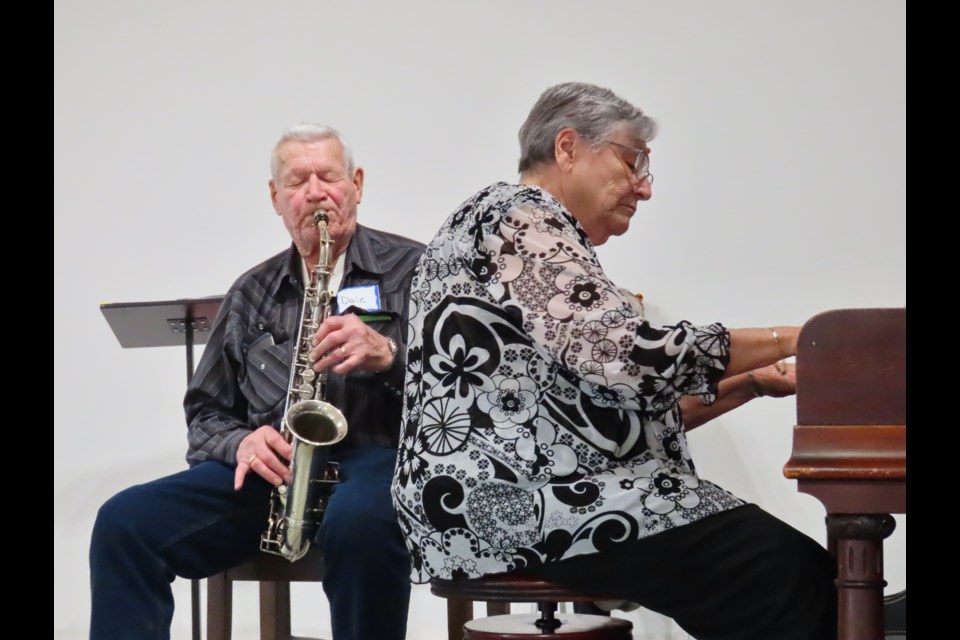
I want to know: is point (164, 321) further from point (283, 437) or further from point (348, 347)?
point (348, 347)

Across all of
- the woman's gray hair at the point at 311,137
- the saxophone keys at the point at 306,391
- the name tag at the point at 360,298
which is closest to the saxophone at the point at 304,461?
the saxophone keys at the point at 306,391

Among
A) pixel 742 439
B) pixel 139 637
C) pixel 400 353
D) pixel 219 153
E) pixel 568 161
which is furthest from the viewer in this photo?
pixel 219 153

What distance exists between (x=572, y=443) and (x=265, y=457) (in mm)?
914

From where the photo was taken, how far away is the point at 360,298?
8.30 feet

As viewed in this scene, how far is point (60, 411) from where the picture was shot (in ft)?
12.9

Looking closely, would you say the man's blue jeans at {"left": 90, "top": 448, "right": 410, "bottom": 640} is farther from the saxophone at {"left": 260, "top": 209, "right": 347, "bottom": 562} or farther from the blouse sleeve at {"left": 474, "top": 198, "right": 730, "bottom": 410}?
the blouse sleeve at {"left": 474, "top": 198, "right": 730, "bottom": 410}

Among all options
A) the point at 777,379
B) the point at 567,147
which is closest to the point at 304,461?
the point at 567,147

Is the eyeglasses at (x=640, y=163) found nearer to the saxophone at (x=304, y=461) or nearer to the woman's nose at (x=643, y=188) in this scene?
the woman's nose at (x=643, y=188)

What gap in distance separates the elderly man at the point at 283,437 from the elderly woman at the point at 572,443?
0.40 metres

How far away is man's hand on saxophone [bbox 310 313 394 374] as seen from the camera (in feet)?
7.63

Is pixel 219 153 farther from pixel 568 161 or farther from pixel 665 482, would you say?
pixel 665 482

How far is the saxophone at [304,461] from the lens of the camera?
2314 millimetres
